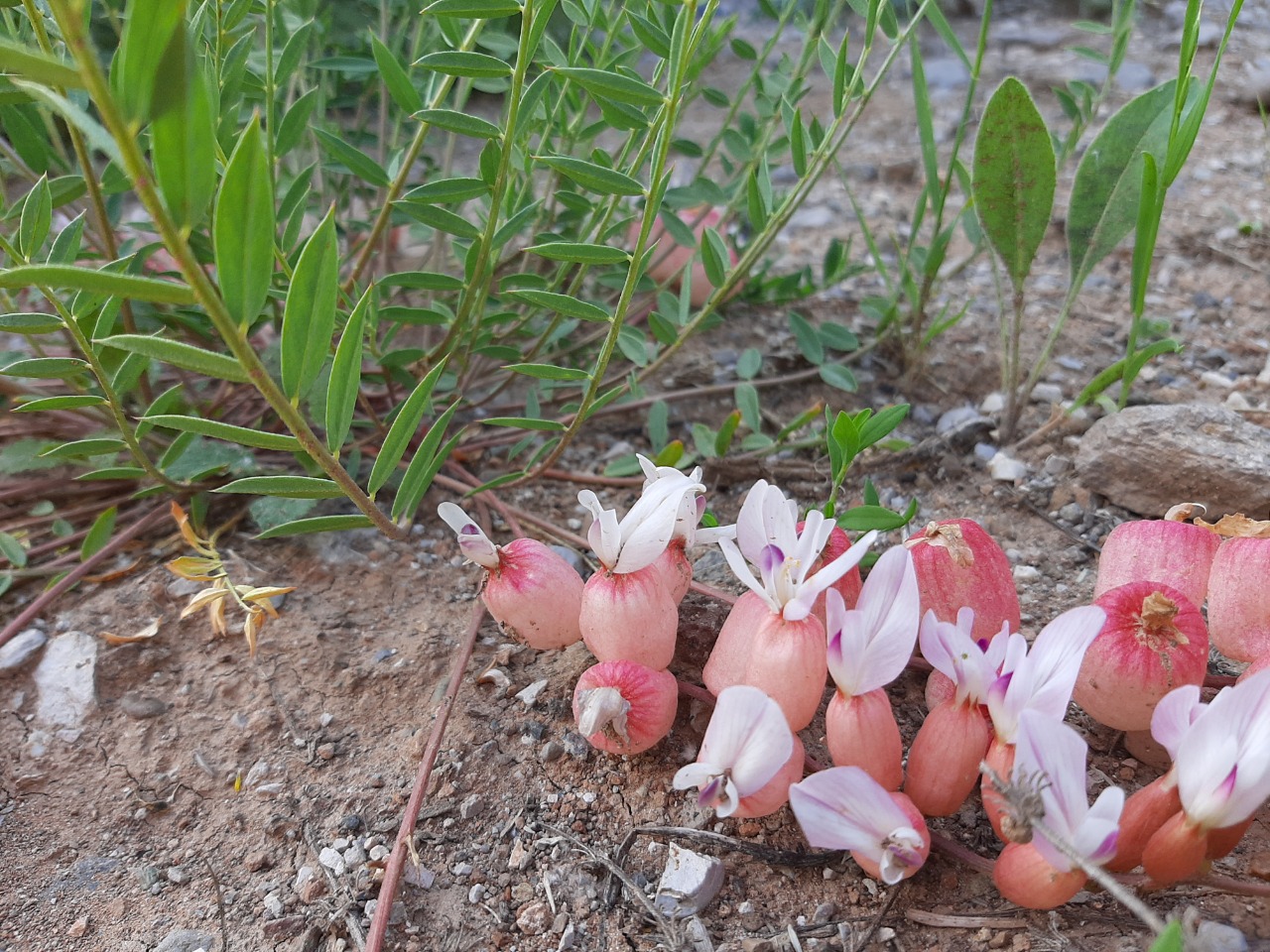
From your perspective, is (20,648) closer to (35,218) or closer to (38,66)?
(35,218)

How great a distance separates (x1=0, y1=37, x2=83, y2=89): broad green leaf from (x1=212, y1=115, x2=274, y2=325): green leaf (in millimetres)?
104

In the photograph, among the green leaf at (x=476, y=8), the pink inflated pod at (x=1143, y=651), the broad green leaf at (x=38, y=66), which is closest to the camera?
the broad green leaf at (x=38, y=66)

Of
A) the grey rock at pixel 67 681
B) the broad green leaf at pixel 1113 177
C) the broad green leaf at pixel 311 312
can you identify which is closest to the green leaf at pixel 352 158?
the broad green leaf at pixel 311 312

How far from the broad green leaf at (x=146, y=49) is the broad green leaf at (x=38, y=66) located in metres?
0.03

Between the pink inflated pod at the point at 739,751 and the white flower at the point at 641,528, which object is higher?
the white flower at the point at 641,528

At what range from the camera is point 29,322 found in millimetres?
1008

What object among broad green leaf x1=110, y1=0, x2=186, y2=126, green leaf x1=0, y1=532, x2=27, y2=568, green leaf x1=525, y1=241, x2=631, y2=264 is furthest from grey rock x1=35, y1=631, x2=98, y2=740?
broad green leaf x1=110, y1=0, x2=186, y2=126

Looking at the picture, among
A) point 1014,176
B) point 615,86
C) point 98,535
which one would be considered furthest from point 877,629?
point 98,535

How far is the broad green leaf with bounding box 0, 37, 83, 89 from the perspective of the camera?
0.49m

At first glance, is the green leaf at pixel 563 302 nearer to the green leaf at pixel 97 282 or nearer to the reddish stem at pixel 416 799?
the reddish stem at pixel 416 799

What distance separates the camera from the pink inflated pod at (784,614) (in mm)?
821

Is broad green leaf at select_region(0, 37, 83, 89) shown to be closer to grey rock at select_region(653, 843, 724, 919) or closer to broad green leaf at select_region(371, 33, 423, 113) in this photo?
broad green leaf at select_region(371, 33, 423, 113)

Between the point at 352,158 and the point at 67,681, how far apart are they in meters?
0.68

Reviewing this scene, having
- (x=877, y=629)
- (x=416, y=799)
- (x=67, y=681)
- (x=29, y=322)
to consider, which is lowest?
(x=67, y=681)
